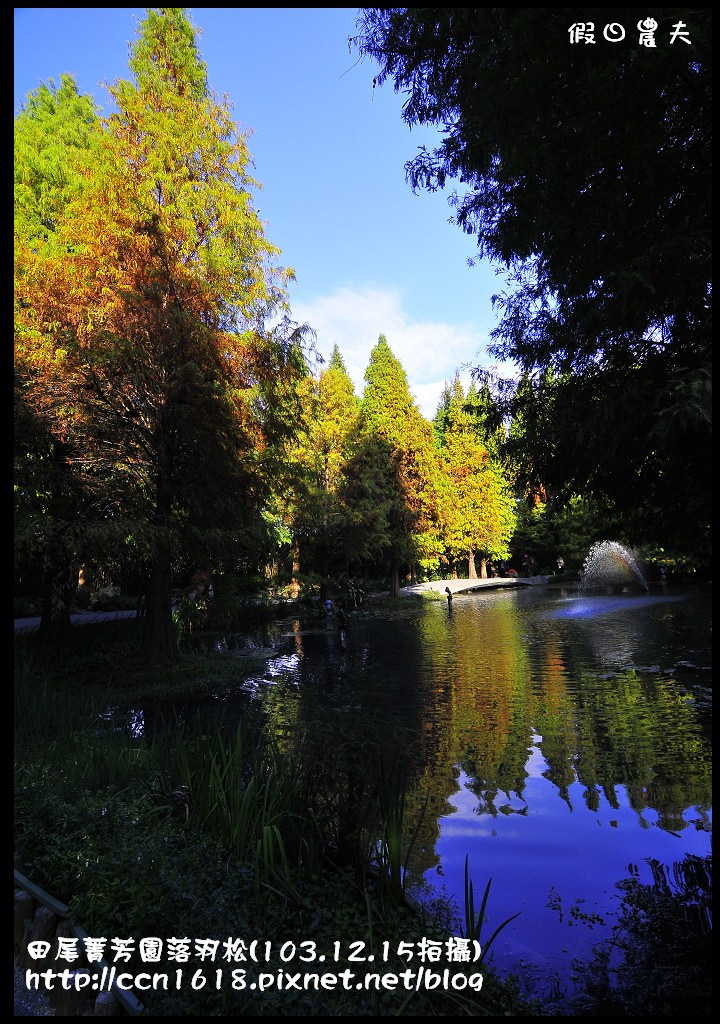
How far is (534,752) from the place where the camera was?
707cm

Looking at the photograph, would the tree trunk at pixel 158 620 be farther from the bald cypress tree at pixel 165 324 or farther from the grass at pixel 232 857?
the grass at pixel 232 857

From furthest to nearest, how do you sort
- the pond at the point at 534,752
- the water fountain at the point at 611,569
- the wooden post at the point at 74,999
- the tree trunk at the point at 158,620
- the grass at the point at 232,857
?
1. the water fountain at the point at 611,569
2. the tree trunk at the point at 158,620
3. the pond at the point at 534,752
4. the grass at the point at 232,857
5. the wooden post at the point at 74,999

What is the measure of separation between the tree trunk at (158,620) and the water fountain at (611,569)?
26.6m

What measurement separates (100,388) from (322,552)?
707 inches

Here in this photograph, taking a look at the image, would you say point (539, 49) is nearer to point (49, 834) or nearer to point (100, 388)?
point (49, 834)

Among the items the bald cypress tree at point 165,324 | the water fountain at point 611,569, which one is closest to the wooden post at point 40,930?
the bald cypress tree at point 165,324

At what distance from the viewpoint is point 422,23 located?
14.5ft

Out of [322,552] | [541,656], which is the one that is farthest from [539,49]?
[322,552]

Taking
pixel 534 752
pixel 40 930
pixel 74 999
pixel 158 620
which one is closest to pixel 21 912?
pixel 40 930

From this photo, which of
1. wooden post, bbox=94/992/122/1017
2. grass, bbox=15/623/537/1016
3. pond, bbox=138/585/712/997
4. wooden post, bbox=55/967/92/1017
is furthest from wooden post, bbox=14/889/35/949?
pond, bbox=138/585/712/997

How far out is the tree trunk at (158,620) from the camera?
39.7 feet

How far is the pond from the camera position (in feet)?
13.5

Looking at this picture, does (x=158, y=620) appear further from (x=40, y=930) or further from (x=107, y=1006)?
(x=107, y=1006)

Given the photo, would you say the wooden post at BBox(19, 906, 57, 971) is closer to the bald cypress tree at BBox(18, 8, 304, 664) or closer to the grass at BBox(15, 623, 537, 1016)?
the grass at BBox(15, 623, 537, 1016)
